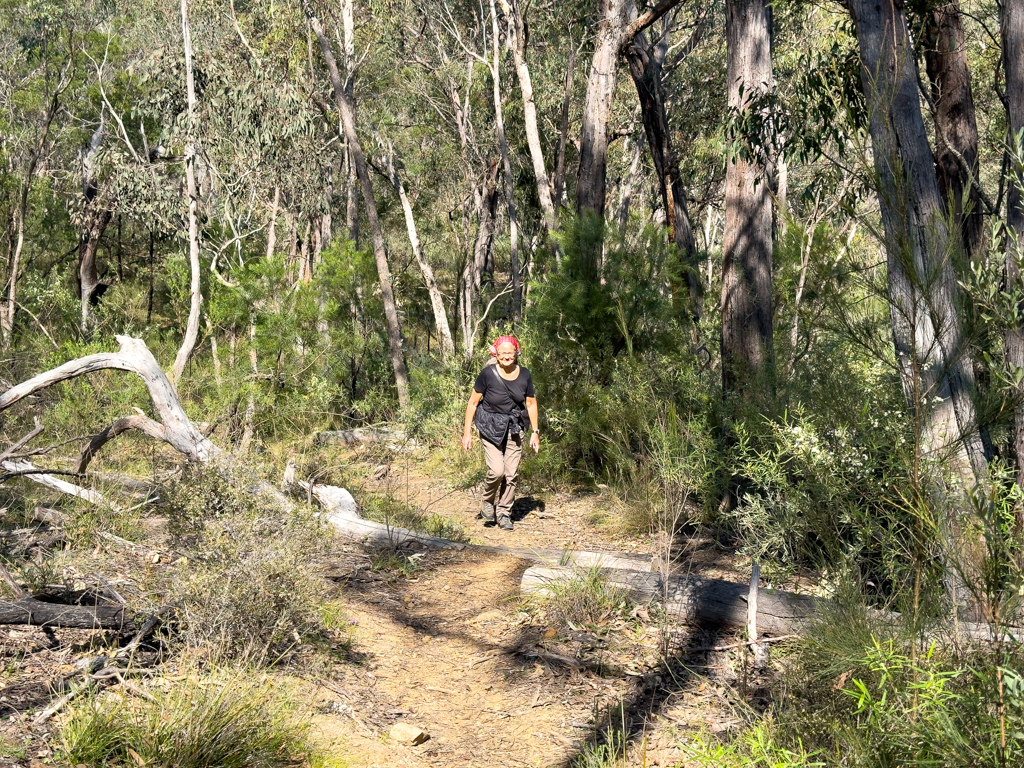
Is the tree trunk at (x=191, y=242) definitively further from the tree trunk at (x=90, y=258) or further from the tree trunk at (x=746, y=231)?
the tree trunk at (x=746, y=231)

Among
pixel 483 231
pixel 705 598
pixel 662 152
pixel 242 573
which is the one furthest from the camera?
pixel 483 231

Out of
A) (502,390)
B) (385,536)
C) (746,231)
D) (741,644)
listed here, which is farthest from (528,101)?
(741,644)

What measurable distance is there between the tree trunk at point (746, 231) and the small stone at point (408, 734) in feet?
14.9

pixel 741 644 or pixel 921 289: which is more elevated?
pixel 921 289

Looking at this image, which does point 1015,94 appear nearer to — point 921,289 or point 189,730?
point 921,289

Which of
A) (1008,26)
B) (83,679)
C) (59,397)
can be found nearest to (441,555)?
(83,679)

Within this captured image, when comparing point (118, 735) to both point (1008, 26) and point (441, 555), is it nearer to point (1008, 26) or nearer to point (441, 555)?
point (441, 555)

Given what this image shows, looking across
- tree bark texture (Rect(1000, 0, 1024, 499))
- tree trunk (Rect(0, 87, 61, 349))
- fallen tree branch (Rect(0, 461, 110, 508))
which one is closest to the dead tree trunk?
tree trunk (Rect(0, 87, 61, 349))

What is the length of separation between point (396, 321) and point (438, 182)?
34.3 ft

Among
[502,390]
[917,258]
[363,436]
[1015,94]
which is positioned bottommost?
[363,436]

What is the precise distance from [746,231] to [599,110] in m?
3.93

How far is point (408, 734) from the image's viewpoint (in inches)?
172

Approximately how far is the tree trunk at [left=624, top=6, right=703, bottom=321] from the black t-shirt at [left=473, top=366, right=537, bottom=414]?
2.89 m

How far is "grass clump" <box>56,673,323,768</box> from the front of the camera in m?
3.40
